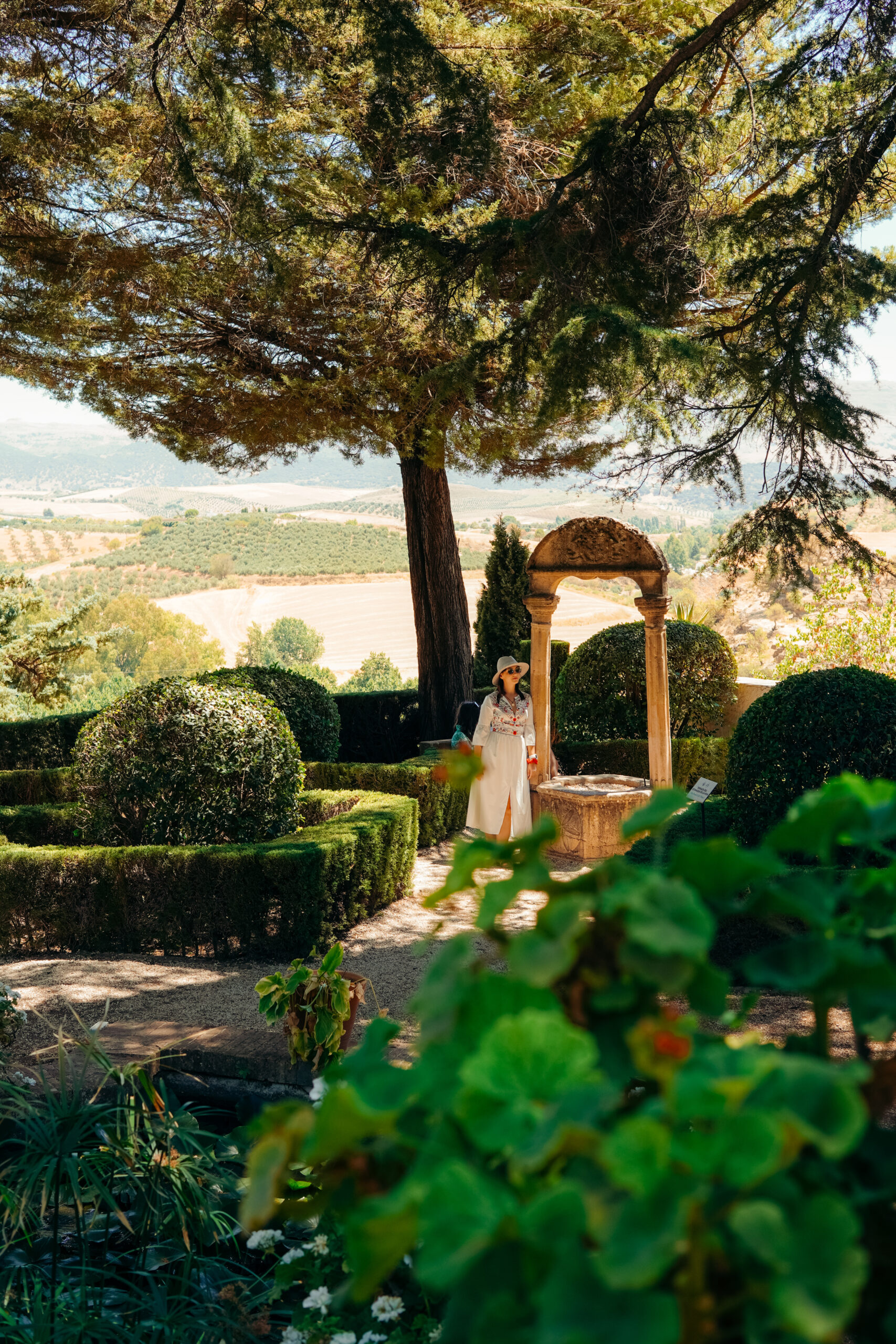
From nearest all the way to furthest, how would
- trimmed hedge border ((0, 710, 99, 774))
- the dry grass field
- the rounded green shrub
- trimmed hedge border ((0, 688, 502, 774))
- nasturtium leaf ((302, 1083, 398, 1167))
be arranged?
1. nasturtium leaf ((302, 1083, 398, 1167))
2. the rounded green shrub
3. trimmed hedge border ((0, 710, 99, 774))
4. trimmed hedge border ((0, 688, 502, 774))
5. the dry grass field

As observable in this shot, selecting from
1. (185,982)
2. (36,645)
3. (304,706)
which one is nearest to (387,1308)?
(185,982)

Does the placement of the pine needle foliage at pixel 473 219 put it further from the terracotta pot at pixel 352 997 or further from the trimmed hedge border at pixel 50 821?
the terracotta pot at pixel 352 997

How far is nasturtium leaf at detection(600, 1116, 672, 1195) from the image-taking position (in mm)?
456

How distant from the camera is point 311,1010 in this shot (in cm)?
320

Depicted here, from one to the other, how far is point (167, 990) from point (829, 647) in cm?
919

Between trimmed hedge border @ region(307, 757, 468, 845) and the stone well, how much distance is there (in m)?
0.88

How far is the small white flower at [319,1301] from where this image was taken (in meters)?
1.70

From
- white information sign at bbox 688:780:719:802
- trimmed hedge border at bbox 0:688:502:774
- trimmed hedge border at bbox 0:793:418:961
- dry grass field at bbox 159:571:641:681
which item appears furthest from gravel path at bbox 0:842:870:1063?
dry grass field at bbox 159:571:641:681

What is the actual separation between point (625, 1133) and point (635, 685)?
9.88 m

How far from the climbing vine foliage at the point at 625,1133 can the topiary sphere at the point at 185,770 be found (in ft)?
18.5

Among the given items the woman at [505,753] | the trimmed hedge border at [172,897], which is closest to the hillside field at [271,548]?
the woman at [505,753]

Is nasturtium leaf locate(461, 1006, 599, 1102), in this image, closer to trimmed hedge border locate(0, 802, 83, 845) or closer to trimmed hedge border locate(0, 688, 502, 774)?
trimmed hedge border locate(0, 802, 83, 845)

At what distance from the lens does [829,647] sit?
11.8 m

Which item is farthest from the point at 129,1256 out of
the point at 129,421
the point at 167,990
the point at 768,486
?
the point at 129,421
